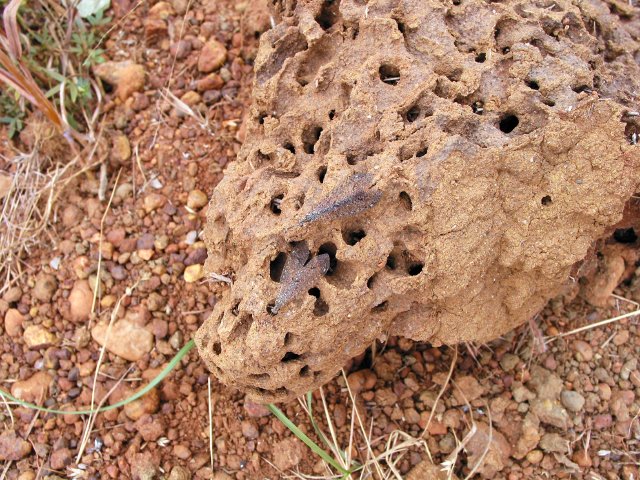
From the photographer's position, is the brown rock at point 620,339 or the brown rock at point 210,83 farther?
the brown rock at point 210,83

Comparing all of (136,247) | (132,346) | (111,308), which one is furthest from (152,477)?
(136,247)

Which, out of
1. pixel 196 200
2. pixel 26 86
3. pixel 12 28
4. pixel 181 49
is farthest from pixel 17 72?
pixel 196 200

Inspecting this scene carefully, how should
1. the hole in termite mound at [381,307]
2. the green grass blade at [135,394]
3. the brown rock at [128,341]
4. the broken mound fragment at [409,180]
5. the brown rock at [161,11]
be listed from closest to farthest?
1. the broken mound fragment at [409,180]
2. the hole in termite mound at [381,307]
3. the green grass blade at [135,394]
4. the brown rock at [128,341]
5. the brown rock at [161,11]

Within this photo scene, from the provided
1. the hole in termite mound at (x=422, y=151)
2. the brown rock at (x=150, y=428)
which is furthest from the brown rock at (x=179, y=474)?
the hole in termite mound at (x=422, y=151)

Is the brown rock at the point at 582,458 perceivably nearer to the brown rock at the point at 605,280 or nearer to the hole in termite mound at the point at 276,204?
the brown rock at the point at 605,280

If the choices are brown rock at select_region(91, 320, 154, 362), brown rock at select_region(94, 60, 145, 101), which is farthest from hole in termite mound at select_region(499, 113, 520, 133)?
brown rock at select_region(94, 60, 145, 101)

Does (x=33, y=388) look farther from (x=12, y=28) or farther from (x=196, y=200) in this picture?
(x=12, y=28)

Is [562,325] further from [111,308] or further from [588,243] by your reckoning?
[111,308]
